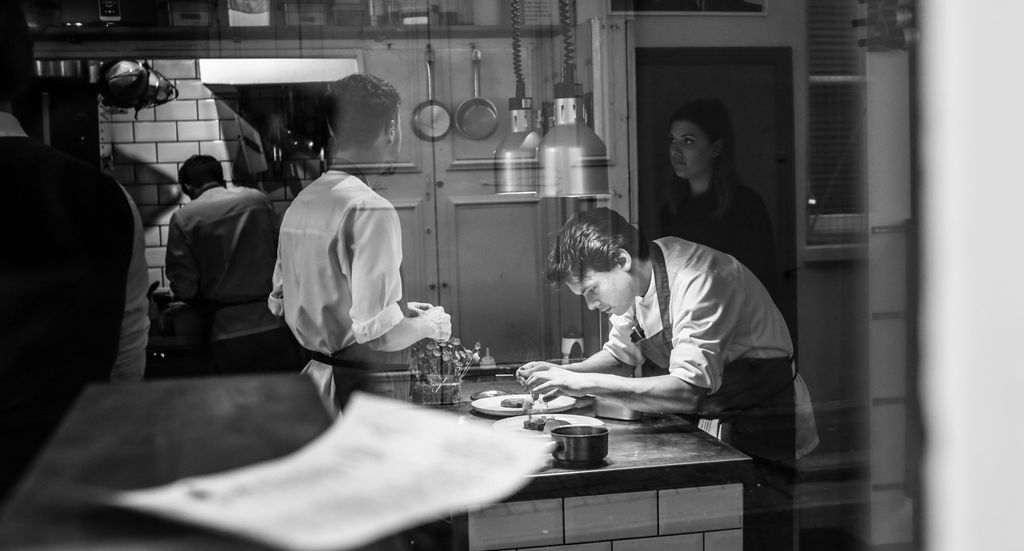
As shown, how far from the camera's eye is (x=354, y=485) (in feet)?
1.27

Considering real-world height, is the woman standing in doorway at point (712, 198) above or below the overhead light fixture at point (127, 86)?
below

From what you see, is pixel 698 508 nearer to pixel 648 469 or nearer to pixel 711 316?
pixel 648 469

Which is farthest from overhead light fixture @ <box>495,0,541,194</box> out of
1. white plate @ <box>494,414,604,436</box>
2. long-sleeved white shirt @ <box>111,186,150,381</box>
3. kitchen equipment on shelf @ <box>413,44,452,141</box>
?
long-sleeved white shirt @ <box>111,186,150,381</box>

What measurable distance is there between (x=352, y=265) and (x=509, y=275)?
2.27 feet

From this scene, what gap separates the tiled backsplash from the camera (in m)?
0.95

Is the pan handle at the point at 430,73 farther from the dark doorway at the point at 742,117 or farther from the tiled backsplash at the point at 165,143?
the tiled backsplash at the point at 165,143

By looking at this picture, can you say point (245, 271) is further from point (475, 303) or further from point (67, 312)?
point (475, 303)

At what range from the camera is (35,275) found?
0.78 meters

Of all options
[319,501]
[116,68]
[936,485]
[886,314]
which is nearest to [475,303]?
[886,314]

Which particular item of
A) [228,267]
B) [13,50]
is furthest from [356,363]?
[13,50]

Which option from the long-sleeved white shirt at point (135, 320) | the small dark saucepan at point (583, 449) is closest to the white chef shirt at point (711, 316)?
the small dark saucepan at point (583, 449)

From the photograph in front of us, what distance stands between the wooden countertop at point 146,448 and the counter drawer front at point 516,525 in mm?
838

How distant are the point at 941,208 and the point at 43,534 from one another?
800 mm

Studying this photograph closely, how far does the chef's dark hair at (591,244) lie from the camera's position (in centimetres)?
185
